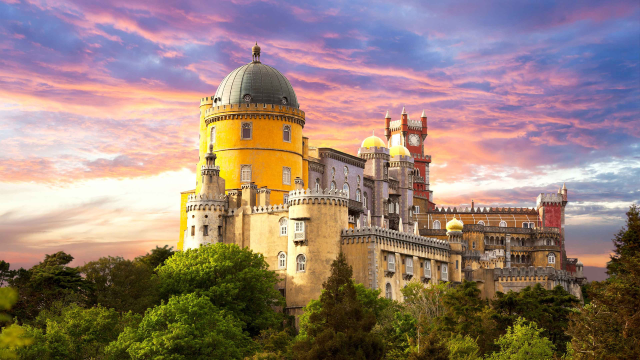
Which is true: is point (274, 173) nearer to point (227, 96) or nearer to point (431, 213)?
point (227, 96)

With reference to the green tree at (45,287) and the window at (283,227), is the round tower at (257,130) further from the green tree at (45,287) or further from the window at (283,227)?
the green tree at (45,287)

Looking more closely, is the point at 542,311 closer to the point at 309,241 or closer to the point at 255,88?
the point at 309,241

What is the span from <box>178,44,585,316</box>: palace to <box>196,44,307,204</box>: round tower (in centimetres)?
11

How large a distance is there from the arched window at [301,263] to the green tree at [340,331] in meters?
24.7

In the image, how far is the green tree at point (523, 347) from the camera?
6090 cm

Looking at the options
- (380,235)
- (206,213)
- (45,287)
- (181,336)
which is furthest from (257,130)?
(181,336)

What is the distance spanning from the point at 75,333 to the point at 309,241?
79.7ft

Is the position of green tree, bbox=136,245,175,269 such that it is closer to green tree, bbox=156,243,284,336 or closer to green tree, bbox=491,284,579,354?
green tree, bbox=156,243,284,336

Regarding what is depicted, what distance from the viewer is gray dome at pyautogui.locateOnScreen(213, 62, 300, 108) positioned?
3610 inches

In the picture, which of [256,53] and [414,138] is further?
[414,138]

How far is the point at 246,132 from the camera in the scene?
90.6 m

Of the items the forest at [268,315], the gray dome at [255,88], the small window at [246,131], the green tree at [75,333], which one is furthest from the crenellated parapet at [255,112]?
the green tree at [75,333]

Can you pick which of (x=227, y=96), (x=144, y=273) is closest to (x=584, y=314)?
(x=144, y=273)

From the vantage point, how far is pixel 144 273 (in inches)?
2933
